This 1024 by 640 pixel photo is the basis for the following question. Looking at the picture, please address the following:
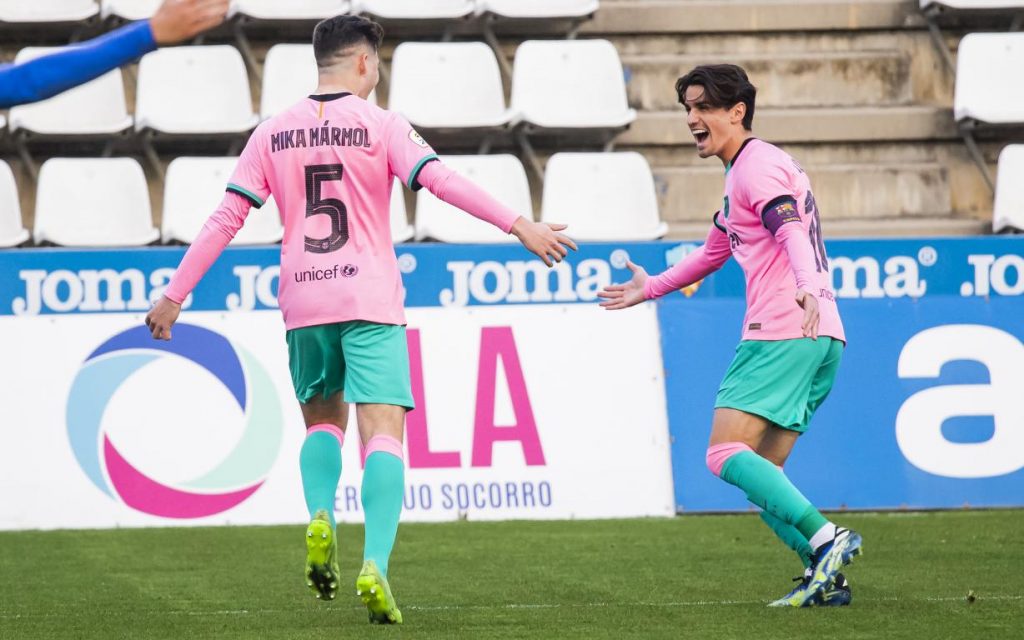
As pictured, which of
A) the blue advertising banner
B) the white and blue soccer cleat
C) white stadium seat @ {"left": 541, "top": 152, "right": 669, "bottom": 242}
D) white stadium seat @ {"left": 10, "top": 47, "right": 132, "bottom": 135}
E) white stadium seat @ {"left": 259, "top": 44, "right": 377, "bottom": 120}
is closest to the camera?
the white and blue soccer cleat

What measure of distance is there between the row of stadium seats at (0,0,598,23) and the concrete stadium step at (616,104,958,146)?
3.54 feet

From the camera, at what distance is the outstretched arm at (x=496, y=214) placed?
5000mm

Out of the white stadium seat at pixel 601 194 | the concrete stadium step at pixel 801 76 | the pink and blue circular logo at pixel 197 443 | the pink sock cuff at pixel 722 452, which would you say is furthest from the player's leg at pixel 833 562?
the concrete stadium step at pixel 801 76

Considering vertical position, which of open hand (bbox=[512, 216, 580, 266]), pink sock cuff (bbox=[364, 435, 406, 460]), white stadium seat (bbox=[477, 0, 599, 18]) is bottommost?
pink sock cuff (bbox=[364, 435, 406, 460])

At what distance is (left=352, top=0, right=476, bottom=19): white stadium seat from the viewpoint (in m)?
12.6

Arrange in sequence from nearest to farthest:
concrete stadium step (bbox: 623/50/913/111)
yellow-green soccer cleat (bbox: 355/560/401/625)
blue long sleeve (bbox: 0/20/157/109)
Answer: blue long sleeve (bbox: 0/20/157/109) < yellow-green soccer cleat (bbox: 355/560/401/625) < concrete stadium step (bbox: 623/50/913/111)

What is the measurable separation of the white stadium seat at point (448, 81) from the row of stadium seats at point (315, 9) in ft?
1.35

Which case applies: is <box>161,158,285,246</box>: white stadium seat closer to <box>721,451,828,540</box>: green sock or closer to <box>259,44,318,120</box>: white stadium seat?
<box>259,44,318,120</box>: white stadium seat

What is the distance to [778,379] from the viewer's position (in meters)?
5.54

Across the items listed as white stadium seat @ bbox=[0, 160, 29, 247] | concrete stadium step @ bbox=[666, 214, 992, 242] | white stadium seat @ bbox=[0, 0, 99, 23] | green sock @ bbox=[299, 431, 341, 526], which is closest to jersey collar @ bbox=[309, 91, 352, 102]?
green sock @ bbox=[299, 431, 341, 526]

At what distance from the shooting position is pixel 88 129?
1207cm

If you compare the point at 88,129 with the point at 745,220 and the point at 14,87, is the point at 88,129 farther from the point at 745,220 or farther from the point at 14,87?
the point at 14,87

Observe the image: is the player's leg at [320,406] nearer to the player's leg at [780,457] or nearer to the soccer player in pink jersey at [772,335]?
the soccer player in pink jersey at [772,335]

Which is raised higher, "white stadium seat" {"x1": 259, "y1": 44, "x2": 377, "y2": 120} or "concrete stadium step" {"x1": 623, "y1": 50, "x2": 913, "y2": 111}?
"white stadium seat" {"x1": 259, "y1": 44, "x2": 377, "y2": 120}
